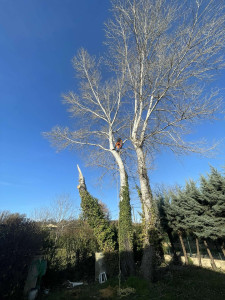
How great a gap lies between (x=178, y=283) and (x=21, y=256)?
194 inches

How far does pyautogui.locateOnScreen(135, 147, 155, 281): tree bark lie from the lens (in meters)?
5.66

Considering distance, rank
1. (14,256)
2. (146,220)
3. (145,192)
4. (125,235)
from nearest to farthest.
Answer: (14,256)
(146,220)
(125,235)
(145,192)

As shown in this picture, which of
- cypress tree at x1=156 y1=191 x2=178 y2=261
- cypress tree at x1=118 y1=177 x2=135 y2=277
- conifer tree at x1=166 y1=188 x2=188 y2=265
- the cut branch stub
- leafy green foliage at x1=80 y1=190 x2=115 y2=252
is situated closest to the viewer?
cypress tree at x1=118 y1=177 x2=135 y2=277

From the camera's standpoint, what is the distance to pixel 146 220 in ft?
21.4

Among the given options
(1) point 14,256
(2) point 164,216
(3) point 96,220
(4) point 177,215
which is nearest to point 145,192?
(3) point 96,220

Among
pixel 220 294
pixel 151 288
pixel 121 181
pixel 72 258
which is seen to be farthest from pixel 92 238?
pixel 220 294

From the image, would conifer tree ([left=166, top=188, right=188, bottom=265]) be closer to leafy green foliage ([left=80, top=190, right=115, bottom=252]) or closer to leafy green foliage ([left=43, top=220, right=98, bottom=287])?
leafy green foliage ([left=80, top=190, right=115, bottom=252])

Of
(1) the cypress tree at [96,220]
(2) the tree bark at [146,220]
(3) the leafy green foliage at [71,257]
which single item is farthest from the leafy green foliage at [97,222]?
(2) the tree bark at [146,220]

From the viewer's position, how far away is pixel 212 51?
22.8 ft

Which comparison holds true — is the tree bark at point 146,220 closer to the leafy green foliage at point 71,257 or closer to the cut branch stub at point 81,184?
the leafy green foliage at point 71,257

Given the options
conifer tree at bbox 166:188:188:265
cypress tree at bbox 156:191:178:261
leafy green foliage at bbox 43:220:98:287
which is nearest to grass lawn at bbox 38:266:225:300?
leafy green foliage at bbox 43:220:98:287

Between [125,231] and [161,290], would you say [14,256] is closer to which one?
[125,231]

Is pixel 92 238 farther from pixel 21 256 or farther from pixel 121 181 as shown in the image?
pixel 21 256

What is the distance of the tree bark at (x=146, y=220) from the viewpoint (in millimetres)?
5664
